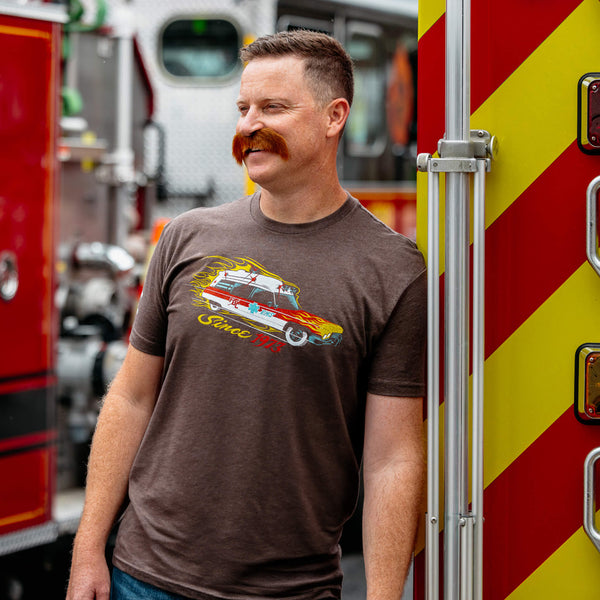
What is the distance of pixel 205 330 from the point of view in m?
1.98

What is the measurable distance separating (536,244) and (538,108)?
235mm

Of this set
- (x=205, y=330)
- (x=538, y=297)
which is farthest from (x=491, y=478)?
(x=205, y=330)

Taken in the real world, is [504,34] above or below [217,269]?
above

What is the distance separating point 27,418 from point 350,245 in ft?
6.58

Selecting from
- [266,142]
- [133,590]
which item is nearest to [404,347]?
[266,142]

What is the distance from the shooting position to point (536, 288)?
1.84 metres

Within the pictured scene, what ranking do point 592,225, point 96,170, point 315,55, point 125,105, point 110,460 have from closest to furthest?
point 592,225, point 315,55, point 110,460, point 96,170, point 125,105

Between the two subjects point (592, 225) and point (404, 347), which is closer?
point (592, 225)

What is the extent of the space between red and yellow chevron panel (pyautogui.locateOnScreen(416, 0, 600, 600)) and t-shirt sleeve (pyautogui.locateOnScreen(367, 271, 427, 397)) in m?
0.13

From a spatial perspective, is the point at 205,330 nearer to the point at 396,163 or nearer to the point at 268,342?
the point at 268,342

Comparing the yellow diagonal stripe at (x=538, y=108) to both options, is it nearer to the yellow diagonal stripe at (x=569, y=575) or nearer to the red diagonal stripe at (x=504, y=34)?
the red diagonal stripe at (x=504, y=34)

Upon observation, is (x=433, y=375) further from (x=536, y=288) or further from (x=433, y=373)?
(x=536, y=288)

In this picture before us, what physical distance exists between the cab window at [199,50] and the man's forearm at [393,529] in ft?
15.6

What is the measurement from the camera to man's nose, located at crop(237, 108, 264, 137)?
6.45 feet
